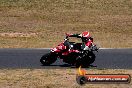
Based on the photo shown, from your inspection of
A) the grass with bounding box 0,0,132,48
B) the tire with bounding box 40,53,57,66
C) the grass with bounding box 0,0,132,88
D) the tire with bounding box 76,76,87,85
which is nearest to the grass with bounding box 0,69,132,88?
the grass with bounding box 0,0,132,88

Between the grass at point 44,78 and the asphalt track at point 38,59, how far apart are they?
154 centimetres

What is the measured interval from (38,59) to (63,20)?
19327 millimetres

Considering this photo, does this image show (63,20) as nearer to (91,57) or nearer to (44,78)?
(91,57)

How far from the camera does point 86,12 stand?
45.2 meters

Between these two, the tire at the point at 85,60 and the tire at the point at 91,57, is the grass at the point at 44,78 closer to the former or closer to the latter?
the tire at the point at 85,60

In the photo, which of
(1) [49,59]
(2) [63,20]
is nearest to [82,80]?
(1) [49,59]

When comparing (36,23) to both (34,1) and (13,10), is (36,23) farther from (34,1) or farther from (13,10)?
(34,1)

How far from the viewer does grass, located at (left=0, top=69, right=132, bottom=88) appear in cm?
1541

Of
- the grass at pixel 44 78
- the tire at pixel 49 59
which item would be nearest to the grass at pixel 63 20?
the tire at pixel 49 59

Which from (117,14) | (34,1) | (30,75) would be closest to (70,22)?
(117,14)

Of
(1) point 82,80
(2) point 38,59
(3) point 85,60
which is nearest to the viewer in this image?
(1) point 82,80

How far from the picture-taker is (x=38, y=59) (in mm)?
23234

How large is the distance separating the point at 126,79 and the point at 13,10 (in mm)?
31622

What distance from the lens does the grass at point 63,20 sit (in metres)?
32.8
